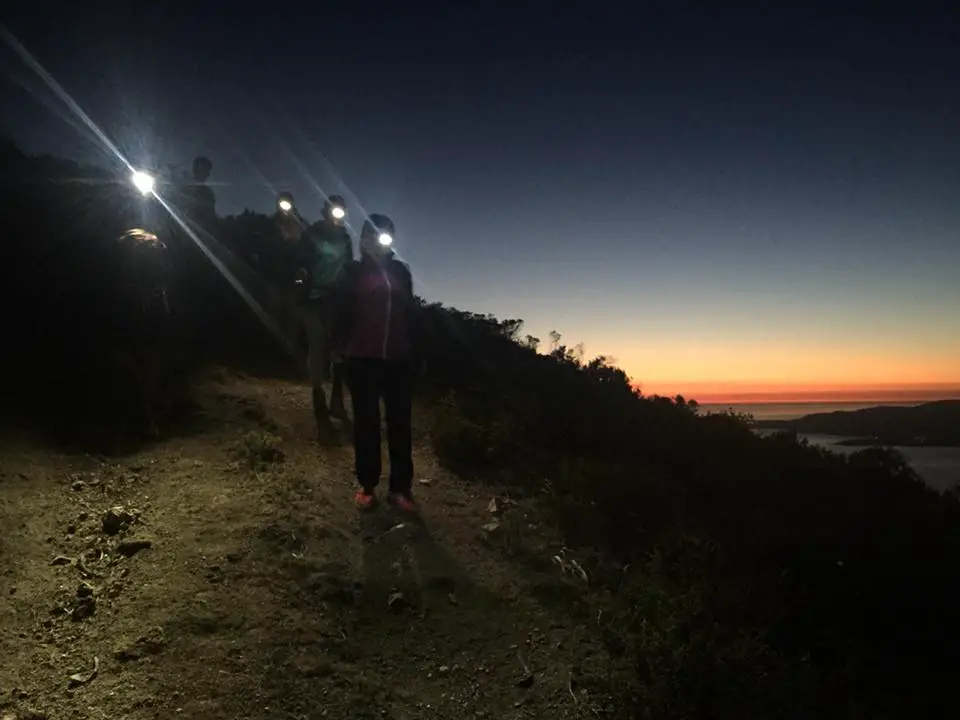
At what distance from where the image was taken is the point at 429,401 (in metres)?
11.0

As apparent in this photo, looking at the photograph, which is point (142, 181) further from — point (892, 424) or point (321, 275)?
point (892, 424)

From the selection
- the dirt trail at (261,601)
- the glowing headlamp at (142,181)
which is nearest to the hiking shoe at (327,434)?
the dirt trail at (261,601)

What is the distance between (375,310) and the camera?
6016 millimetres

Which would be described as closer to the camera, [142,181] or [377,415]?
[377,415]

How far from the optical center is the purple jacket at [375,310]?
6008 millimetres

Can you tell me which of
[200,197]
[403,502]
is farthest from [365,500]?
[200,197]

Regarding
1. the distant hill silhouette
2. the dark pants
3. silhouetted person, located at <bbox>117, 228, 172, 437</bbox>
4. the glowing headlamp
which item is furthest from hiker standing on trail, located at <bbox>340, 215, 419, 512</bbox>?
the distant hill silhouette

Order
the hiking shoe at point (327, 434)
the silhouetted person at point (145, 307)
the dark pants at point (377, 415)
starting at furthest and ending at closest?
1. the hiking shoe at point (327, 434)
2. the silhouetted person at point (145, 307)
3. the dark pants at point (377, 415)

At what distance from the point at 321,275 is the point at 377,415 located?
2486 mm

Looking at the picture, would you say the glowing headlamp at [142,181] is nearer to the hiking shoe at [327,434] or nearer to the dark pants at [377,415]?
the hiking shoe at [327,434]

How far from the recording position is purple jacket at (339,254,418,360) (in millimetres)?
6008

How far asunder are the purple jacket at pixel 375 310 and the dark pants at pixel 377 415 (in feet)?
0.42

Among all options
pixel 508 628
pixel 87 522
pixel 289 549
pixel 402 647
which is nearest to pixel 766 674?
pixel 508 628

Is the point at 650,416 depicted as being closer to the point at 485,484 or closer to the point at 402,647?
the point at 485,484
